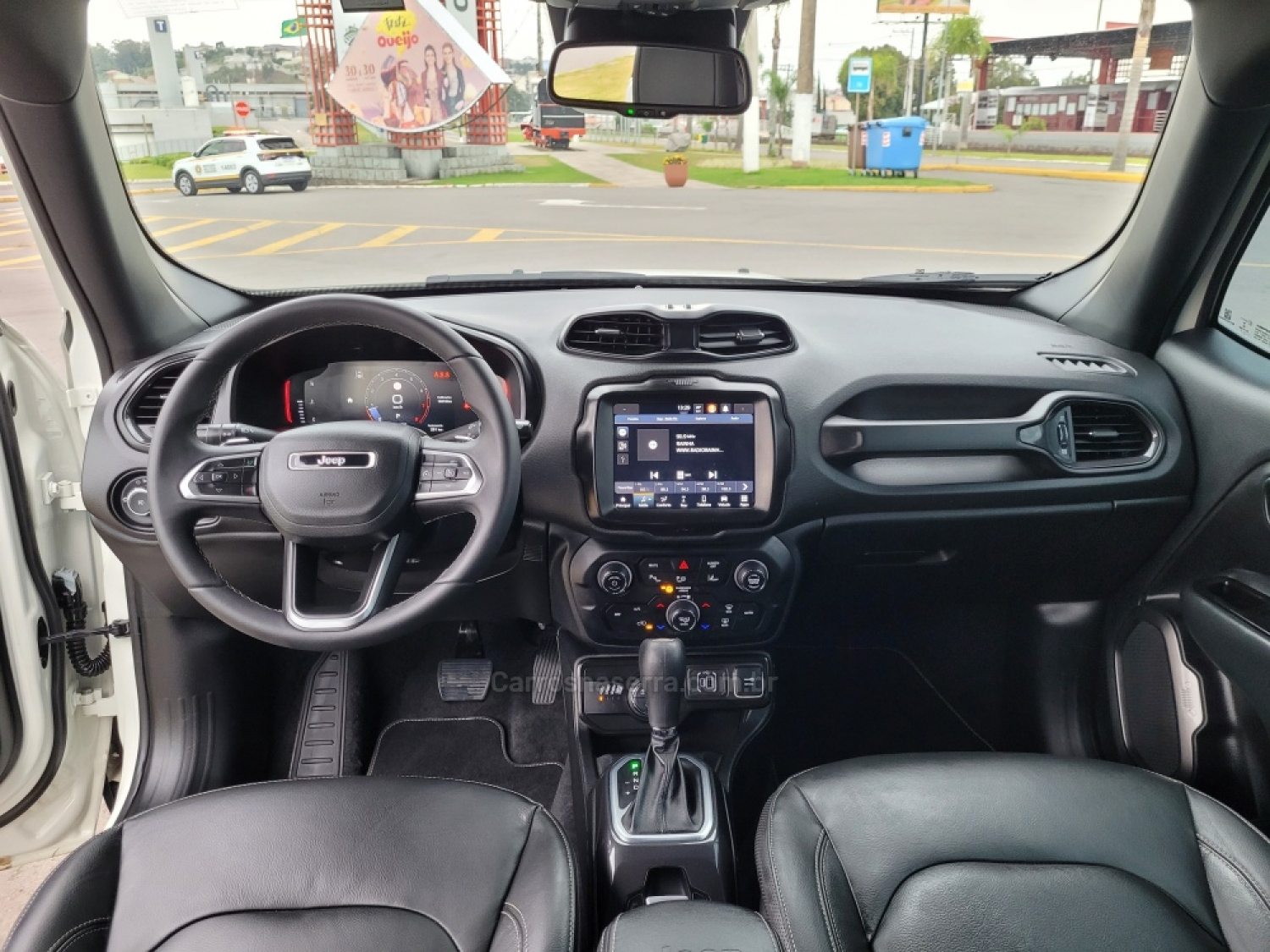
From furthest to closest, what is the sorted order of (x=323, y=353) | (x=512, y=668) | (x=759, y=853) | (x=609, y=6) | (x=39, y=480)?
(x=512, y=668), (x=39, y=480), (x=323, y=353), (x=609, y=6), (x=759, y=853)

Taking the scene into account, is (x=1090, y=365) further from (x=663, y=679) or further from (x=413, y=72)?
(x=413, y=72)

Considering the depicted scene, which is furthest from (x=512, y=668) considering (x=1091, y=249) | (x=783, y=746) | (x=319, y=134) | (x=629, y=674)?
(x=1091, y=249)

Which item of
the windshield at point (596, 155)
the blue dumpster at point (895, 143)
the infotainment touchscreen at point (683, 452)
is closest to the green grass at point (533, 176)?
the windshield at point (596, 155)

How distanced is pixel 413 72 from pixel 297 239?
72cm

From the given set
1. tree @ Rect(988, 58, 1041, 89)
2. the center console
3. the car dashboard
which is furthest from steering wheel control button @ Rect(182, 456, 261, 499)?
tree @ Rect(988, 58, 1041, 89)

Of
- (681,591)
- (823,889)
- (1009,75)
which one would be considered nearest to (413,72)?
(681,591)

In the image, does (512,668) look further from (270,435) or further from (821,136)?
(821,136)

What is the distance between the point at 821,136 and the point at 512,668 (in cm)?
171

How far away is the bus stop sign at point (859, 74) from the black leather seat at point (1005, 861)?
162cm

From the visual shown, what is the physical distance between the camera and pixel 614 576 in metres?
2.08

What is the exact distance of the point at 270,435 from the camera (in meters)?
1.64

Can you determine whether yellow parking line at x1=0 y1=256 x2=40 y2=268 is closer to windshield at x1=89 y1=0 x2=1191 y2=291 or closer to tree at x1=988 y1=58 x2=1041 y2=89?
windshield at x1=89 y1=0 x2=1191 y2=291

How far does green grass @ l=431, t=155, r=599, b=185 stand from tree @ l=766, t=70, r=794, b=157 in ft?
1.56

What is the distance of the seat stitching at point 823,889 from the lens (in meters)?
1.44
